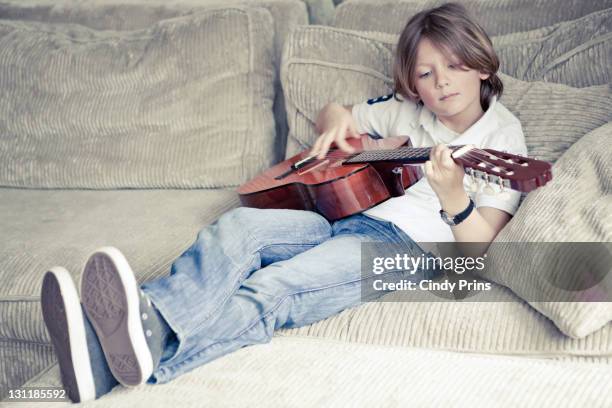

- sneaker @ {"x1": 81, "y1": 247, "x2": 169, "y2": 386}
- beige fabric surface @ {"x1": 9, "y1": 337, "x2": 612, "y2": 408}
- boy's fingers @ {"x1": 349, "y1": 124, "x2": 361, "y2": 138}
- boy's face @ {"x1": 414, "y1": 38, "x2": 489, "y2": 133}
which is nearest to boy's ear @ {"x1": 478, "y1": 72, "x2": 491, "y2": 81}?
boy's face @ {"x1": 414, "y1": 38, "x2": 489, "y2": 133}

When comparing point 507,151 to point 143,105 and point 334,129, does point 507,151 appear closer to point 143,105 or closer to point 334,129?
point 334,129

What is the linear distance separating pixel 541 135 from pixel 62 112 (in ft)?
4.89

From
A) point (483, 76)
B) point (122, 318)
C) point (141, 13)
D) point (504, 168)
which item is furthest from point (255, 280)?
point (141, 13)

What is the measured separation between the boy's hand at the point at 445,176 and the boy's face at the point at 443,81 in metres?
0.28

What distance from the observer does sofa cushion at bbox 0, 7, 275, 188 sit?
212 cm

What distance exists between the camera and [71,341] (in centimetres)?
117

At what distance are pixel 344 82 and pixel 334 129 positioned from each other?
24cm

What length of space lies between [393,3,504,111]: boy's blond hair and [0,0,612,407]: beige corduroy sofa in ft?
0.26

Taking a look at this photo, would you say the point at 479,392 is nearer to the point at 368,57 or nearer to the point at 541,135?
the point at 541,135

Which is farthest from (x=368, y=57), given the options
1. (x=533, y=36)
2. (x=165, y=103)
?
(x=165, y=103)

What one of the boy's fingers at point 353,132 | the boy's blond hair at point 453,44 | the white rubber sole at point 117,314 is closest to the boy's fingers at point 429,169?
the boy's blond hair at point 453,44

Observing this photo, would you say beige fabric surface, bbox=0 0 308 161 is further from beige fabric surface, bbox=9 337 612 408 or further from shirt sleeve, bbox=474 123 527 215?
beige fabric surface, bbox=9 337 612 408

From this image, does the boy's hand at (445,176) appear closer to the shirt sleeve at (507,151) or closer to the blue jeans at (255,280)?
the shirt sleeve at (507,151)

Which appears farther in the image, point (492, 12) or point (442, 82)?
point (492, 12)
